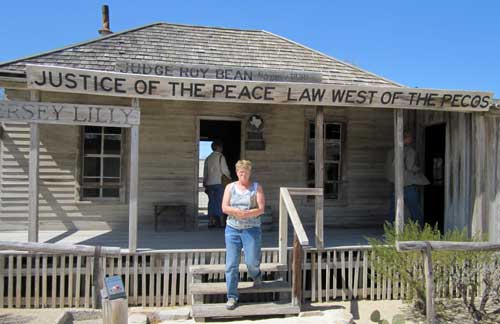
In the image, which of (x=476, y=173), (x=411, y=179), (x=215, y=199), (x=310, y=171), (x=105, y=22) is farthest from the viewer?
(x=105, y=22)

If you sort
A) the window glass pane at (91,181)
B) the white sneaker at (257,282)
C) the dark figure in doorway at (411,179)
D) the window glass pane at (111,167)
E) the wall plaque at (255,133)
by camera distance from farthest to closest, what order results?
the wall plaque at (255,133) → the window glass pane at (111,167) → the window glass pane at (91,181) → the dark figure in doorway at (411,179) → the white sneaker at (257,282)

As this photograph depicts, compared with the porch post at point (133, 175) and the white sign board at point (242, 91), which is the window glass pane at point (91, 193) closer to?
the porch post at point (133, 175)

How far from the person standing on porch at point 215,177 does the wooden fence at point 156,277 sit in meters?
2.25

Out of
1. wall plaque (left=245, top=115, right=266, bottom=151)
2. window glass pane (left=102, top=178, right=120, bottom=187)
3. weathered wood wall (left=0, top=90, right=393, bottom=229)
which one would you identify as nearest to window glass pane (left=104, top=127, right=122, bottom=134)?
weathered wood wall (left=0, top=90, right=393, bottom=229)

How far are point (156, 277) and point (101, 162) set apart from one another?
119 inches

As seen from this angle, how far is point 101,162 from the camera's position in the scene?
834 cm

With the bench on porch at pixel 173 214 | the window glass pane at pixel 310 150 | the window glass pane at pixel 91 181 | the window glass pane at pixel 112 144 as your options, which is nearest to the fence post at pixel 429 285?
the window glass pane at pixel 310 150

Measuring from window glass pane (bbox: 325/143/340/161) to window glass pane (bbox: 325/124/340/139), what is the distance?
0.54ft

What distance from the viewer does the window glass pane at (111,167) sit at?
837 cm

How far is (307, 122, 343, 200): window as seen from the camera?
925 centimetres

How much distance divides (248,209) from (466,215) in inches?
153

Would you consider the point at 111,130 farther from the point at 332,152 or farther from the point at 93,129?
the point at 332,152

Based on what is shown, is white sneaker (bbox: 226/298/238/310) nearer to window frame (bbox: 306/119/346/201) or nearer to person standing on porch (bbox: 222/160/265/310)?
person standing on porch (bbox: 222/160/265/310)

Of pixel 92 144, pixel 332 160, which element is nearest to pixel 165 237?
pixel 92 144
